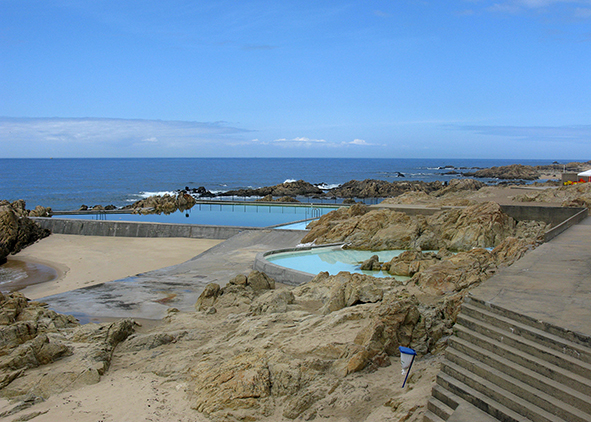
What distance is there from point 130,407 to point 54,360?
2473mm

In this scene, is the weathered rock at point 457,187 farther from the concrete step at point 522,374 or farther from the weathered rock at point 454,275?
the concrete step at point 522,374

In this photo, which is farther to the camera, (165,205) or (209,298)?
(165,205)

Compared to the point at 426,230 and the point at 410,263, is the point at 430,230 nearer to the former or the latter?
the point at 426,230

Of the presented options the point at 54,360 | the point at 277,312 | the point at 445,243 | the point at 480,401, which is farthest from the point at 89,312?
the point at 445,243

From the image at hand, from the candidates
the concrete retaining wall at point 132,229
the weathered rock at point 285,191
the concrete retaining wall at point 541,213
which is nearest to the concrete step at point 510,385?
the concrete retaining wall at point 541,213

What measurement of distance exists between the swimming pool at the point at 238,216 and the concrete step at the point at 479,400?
21.6 m

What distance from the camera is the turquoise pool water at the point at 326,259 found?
14.2 metres

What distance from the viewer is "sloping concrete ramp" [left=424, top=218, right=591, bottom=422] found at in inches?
176

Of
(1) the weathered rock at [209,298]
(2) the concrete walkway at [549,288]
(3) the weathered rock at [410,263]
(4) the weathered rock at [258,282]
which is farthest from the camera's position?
(3) the weathered rock at [410,263]

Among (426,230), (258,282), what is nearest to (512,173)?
(426,230)

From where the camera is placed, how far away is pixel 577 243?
11031mm

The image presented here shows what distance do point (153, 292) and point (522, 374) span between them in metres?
11.3

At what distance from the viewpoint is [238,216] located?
99.1 ft

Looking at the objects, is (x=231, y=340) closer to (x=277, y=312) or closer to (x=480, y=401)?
(x=277, y=312)
